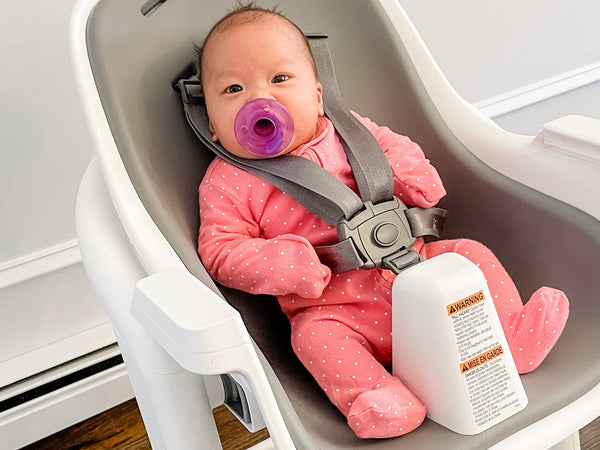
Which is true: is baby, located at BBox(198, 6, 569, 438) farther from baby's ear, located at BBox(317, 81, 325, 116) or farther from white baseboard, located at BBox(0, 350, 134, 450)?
white baseboard, located at BBox(0, 350, 134, 450)

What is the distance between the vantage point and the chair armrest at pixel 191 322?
0.64 metres

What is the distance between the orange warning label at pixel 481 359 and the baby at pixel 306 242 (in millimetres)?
67

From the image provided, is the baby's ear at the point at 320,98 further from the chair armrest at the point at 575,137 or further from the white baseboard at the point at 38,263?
the white baseboard at the point at 38,263

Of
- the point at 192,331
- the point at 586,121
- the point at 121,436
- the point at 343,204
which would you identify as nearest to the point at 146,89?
the point at 343,204

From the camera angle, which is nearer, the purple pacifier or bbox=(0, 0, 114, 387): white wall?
the purple pacifier

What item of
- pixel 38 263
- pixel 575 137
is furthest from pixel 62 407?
pixel 575 137

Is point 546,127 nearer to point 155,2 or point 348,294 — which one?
point 348,294

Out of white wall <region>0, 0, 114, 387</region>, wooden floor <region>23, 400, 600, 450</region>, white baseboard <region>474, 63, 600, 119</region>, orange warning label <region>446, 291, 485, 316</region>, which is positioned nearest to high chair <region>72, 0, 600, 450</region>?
orange warning label <region>446, 291, 485, 316</region>

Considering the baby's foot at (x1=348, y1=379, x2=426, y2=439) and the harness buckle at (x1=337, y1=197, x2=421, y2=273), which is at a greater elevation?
the harness buckle at (x1=337, y1=197, x2=421, y2=273)

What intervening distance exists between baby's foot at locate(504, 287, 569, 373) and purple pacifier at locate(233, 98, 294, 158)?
348 mm

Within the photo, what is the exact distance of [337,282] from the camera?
94cm

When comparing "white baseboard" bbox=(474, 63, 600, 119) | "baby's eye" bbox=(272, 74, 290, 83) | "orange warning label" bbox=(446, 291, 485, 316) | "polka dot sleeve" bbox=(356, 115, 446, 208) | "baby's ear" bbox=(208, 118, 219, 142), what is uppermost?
"white baseboard" bbox=(474, 63, 600, 119)

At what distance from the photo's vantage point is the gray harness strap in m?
0.92

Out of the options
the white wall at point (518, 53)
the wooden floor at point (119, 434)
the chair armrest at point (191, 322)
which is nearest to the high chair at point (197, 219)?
the chair armrest at point (191, 322)
